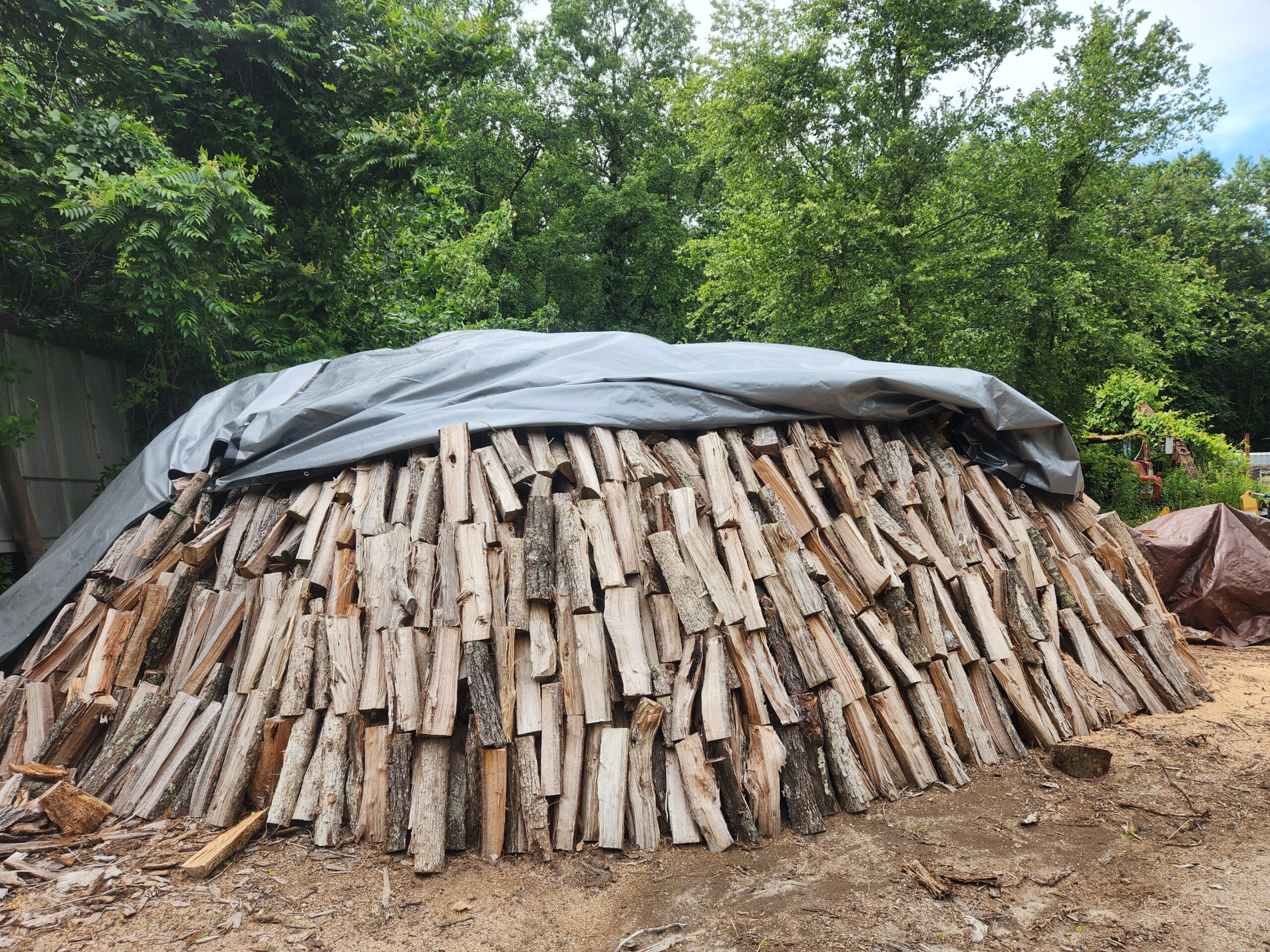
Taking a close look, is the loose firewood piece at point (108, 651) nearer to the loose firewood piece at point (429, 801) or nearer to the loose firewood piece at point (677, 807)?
the loose firewood piece at point (429, 801)

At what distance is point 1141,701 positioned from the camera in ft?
15.4

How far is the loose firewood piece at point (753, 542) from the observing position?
388cm

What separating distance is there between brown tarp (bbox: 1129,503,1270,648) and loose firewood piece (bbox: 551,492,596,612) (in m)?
5.81

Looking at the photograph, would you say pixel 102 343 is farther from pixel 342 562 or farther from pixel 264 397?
pixel 342 562

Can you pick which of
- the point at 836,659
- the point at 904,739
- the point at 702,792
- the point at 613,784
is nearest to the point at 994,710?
the point at 904,739

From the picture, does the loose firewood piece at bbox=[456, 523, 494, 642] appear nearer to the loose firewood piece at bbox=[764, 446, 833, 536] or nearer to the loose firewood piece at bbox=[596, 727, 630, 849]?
the loose firewood piece at bbox=[596, 727, 630, 849]

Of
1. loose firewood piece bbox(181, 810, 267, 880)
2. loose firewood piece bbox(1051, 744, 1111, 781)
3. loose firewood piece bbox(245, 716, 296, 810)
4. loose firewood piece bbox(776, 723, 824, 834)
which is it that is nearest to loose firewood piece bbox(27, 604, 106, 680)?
loose firewood piece bbox(245, 716, 296, 810)

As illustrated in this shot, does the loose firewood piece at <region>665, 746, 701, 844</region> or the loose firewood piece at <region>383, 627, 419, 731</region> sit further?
the loose firewood piece at <region>383, 627, 419, 731</region>

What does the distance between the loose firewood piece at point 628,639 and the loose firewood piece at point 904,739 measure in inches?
48.8

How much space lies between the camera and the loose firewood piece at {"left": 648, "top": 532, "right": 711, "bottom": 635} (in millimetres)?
3582

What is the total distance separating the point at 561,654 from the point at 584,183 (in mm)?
20814

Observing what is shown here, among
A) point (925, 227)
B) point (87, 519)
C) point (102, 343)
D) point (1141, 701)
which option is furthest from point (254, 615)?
point (925, 227)

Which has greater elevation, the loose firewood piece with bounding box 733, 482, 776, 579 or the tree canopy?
the tree canopy

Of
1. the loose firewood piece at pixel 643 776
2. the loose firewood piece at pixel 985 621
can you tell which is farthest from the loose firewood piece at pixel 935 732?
the loose firewood piece at pixel 643 776
